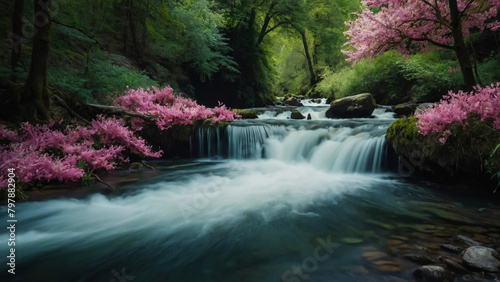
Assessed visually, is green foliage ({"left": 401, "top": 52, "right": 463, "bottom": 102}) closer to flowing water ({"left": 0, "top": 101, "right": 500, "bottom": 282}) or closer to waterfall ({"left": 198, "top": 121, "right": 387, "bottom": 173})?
waterfall ({"left": 198, "top": 121, "right": 387, "bottom": 173})

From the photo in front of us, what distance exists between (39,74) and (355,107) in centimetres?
1027

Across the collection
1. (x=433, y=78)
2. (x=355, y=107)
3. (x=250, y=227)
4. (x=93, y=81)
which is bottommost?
(x=250, y=227)

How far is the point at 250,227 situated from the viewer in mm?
3068

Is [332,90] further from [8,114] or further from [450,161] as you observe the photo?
[8,114]

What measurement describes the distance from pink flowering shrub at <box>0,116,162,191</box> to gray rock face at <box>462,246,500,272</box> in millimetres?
5194

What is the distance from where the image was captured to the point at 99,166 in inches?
190

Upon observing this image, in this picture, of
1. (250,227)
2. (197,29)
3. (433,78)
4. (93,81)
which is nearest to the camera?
(250,227)

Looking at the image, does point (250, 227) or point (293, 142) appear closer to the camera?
point (250, 227)

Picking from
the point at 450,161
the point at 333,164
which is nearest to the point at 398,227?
the point at 450,161

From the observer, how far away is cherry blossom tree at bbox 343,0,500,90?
4.38 meters

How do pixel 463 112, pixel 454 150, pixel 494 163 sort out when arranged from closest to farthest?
pixel 494 163
pixel 463 112
pixel 454 150

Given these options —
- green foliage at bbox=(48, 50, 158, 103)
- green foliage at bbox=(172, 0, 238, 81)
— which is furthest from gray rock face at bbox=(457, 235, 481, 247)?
green foliage at bbox=(172, 0, 238, 81)

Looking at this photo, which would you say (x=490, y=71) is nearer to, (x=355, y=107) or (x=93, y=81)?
(x=355, y=107)

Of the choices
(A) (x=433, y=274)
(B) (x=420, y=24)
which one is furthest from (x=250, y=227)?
(B) (x=420, y=24)
